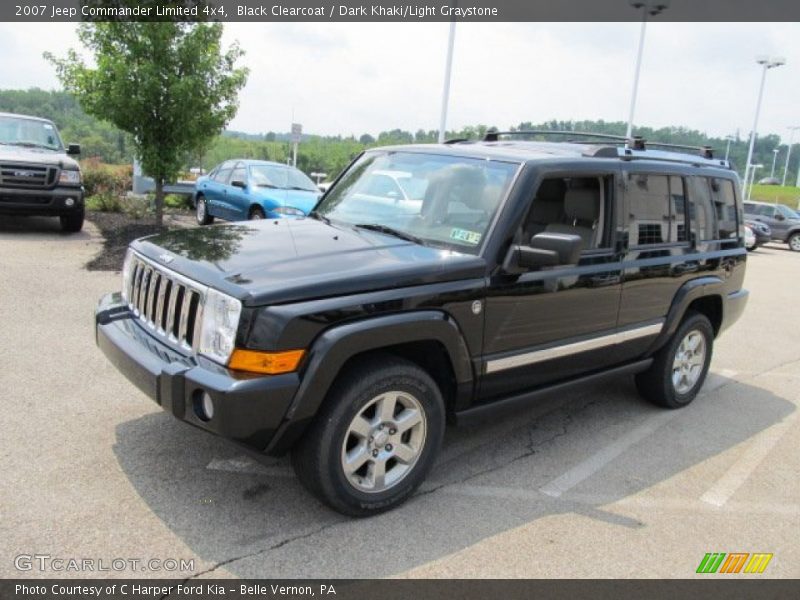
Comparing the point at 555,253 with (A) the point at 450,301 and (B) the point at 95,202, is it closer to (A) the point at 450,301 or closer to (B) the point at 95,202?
(A) the point at 450,301

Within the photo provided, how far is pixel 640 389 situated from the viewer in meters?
5.42

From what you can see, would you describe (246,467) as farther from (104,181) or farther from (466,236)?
(104,181)

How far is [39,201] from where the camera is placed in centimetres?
1080

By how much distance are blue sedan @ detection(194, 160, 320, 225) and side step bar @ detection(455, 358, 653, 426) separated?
738 cm

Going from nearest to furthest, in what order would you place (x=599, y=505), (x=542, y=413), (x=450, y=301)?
1. (x=450, y=301)
2. (x=599, y=505)
3. (x=542, y=413)

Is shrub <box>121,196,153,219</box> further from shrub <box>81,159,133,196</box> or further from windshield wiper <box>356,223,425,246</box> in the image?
windshield wiper <box>356,223,425,246</box>

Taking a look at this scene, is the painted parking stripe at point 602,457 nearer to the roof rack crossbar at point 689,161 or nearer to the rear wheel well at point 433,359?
the rear wheel well at point 433,359

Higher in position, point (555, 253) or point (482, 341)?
point (555, 253)

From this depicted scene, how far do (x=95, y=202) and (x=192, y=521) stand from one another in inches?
541

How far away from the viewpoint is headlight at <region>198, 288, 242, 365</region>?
2.99 meters

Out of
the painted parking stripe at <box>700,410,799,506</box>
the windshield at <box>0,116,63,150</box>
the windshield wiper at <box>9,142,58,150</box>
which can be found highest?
the windshield at <box>0,116,63,150</box>

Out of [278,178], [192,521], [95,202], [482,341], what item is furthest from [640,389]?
[95,202]

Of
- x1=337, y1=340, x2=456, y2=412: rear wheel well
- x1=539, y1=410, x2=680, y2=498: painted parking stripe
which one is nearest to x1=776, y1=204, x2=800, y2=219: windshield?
x1=539, y1=410, x2=680, y2=498: painted parking stripe

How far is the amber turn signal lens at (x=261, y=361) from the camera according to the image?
2951 mm
